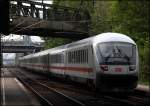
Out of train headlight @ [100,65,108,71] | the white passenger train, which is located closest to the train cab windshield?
the white passenger train

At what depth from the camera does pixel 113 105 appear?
65.2ft

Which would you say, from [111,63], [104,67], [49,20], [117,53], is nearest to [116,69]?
[111,63]

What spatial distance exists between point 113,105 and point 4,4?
616cm

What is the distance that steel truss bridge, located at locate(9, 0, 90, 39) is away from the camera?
3994cm

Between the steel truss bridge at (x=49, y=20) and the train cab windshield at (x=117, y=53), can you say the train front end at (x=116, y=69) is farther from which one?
the steel truss bridge at (x=49, y=20)

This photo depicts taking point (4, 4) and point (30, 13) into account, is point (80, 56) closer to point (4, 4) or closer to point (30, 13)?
point (4, 4)

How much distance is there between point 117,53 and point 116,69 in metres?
0.84

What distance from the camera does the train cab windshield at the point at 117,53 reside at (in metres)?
23.7

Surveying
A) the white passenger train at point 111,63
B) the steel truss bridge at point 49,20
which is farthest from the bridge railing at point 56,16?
the white passenger train at point 111,63

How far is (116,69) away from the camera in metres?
23.5

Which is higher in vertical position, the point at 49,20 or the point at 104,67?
the point at 49,20

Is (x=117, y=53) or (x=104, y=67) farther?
(x=117, y=53)

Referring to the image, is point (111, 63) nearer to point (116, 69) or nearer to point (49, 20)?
point (116, 69)

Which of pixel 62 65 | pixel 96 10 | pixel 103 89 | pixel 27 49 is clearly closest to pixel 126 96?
pixel 103 89
